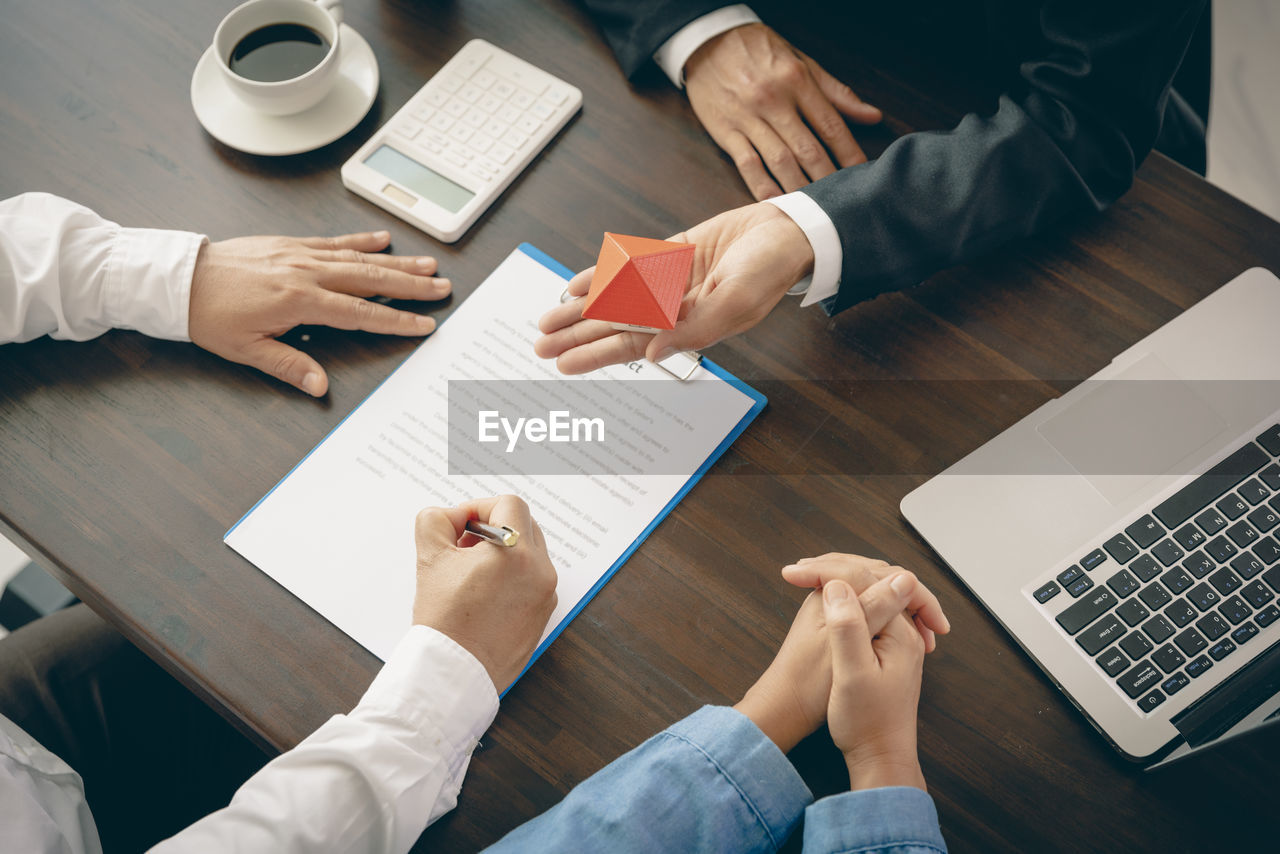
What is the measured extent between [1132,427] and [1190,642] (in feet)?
0.68

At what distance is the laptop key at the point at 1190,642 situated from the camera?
0.71 metres

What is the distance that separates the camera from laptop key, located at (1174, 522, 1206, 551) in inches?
29.3

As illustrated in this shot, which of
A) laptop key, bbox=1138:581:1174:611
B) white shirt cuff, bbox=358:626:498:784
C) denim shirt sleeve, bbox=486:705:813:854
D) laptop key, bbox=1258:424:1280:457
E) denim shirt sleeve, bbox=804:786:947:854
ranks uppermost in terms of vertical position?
laptop key, bbox=1258:424:1280:457

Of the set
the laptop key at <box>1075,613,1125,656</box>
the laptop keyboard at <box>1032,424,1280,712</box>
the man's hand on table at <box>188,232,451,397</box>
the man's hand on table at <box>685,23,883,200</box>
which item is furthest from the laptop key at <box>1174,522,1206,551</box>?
the man's hand on table at <box>188,232,451,397</box>

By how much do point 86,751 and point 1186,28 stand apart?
140cm

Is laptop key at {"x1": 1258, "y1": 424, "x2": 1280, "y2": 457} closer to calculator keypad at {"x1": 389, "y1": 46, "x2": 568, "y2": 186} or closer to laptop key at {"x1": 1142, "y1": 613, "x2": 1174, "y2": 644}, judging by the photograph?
laptop key at {"x1": 1142, "y1": 613, "x2": 1174, "y2": 644}

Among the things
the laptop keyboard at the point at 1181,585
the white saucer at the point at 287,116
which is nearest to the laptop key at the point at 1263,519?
the laptop keyboard at the point at 1181,585

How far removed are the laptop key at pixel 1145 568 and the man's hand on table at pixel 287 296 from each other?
710 mm

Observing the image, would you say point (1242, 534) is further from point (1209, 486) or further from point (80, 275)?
point (80, 275)

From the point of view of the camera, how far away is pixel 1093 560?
29.0 inches

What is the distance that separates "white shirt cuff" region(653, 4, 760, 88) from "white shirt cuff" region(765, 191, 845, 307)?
0.74 ft

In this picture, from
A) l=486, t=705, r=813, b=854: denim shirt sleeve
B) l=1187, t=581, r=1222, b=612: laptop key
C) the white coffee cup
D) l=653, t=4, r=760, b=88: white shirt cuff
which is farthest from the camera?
l=653, t=4, r=760, b=88: white shirt cuff

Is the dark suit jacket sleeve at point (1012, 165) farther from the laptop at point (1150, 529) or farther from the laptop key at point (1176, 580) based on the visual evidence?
the laptop key at point (1176, 580)

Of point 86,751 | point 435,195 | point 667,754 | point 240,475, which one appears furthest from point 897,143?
point 86,751
